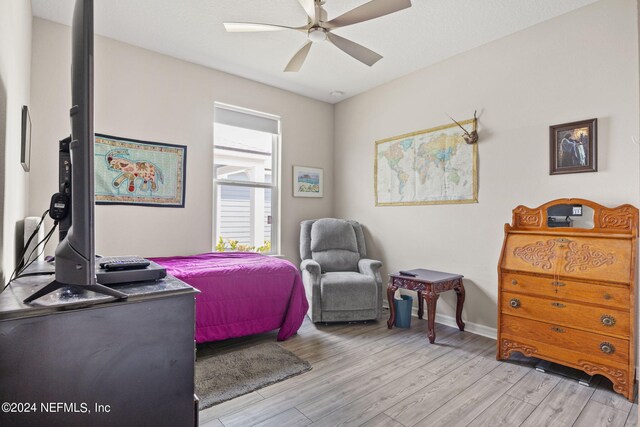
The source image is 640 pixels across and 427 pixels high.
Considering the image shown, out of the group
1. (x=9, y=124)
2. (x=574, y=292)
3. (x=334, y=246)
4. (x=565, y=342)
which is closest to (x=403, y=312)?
(x=334, y=246)

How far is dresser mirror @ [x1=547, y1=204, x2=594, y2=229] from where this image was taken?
241 cm

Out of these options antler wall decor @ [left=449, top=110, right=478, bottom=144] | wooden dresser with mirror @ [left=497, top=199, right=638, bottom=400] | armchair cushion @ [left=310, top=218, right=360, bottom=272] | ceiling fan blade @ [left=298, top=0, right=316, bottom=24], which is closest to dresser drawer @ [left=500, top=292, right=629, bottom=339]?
wooden dresser with mirror @ [left=497, top=199, right=638, bottom=400]

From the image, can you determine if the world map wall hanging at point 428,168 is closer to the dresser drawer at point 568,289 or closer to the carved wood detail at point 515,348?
the dresser drawer at point 568,289

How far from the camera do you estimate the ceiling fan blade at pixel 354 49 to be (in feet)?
7.89

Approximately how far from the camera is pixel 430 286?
9.34 ft

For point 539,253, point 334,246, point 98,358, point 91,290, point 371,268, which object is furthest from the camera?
point 334,246

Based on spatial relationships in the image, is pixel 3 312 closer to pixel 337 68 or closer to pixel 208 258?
pixel 208 258

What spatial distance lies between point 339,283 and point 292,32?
239 cm

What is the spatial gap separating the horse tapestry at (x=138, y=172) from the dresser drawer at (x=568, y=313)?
322 centimetres

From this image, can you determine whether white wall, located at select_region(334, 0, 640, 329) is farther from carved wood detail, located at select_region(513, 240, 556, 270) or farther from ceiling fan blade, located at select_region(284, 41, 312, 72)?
ceiling fan blade, located at select_region(284, 41, 312, 72)

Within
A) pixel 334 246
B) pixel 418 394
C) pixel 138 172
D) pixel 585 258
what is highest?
pixel 138 172

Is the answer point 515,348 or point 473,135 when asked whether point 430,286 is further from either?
point 473,135

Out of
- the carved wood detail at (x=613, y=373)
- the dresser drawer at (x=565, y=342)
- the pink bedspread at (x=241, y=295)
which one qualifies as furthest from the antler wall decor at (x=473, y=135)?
the pink bedspread at (x=241, y=295)

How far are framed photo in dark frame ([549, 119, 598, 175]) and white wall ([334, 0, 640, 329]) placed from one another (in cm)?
4
